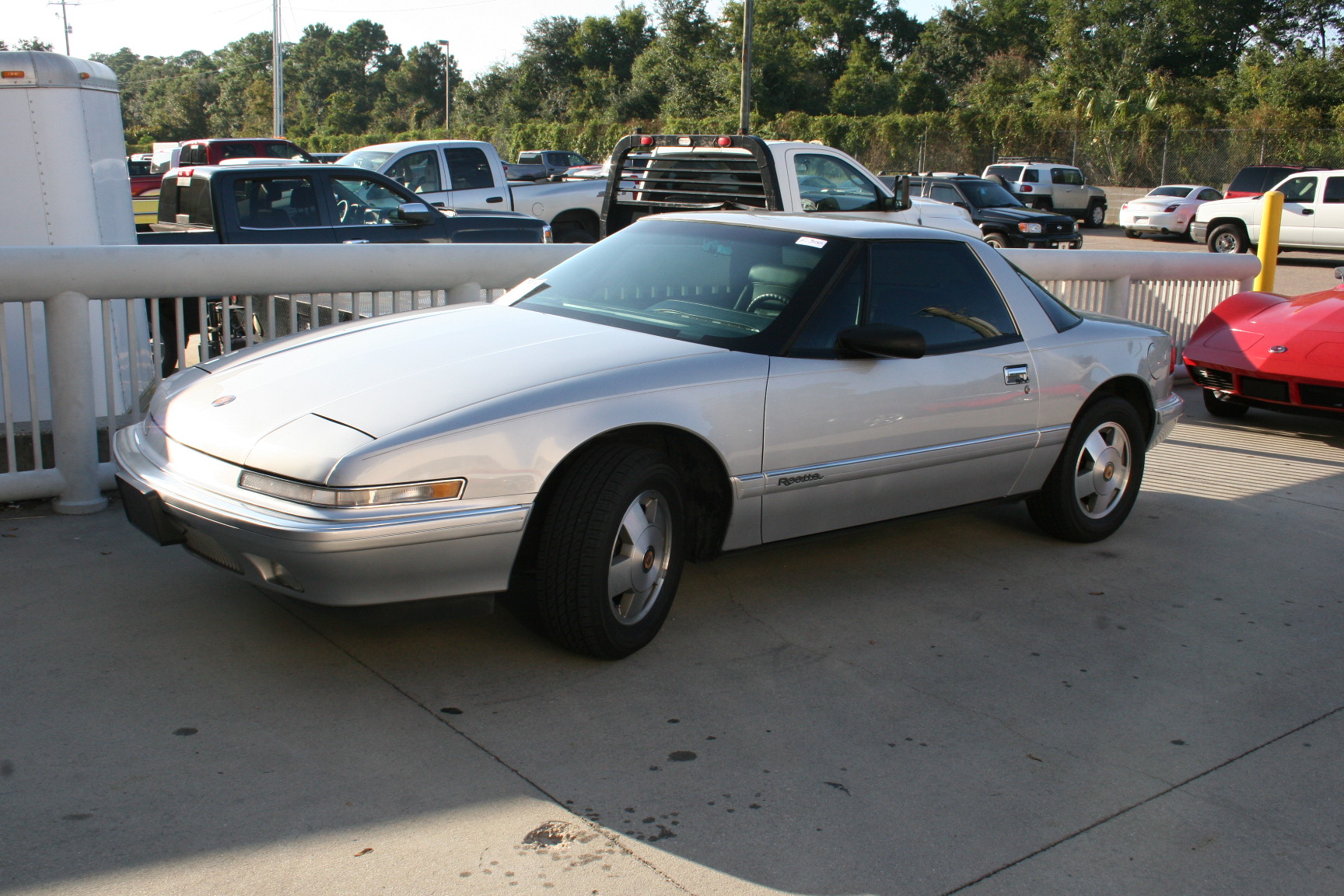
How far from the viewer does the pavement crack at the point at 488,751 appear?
9.23 feet

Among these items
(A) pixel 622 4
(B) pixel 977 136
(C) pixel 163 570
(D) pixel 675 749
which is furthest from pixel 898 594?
(A) pixel 622 4

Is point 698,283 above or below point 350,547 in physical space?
above

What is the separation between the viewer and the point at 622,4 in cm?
8381

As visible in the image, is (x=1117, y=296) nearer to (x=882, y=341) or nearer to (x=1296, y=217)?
(x=882, y=341)

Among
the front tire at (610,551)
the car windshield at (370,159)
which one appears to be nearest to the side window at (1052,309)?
the front tire at (610,551)

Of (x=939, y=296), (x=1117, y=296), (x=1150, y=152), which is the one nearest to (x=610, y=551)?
(x=939, y=296)

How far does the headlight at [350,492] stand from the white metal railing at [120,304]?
1.85 m

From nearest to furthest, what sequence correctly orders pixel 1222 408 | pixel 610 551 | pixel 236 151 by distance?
pixel 610 551
pixel 1222 408
pixel 236 151

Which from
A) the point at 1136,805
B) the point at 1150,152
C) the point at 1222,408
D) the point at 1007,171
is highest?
the point at 1150,152

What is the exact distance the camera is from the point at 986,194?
932 inches

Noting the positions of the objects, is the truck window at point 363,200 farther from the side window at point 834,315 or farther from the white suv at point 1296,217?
the white suv at point 1296,217

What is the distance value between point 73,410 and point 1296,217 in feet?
78.8

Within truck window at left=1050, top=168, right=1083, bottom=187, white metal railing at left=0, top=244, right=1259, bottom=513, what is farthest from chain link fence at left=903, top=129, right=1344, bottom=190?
white metal railing at left=0, top=244, right=1259, bottom=513

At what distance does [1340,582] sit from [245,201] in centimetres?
831
